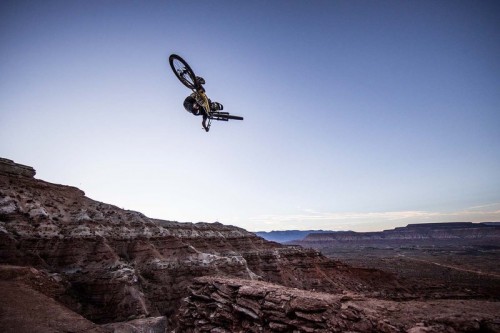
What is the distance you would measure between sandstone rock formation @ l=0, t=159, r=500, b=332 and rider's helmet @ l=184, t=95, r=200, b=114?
1125cm

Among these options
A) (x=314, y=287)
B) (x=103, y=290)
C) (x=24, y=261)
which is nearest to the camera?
(x=24, y=261)

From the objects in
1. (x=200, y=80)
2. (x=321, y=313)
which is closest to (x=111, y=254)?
(x=200, y=80)

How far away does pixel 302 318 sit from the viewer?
11188 mm

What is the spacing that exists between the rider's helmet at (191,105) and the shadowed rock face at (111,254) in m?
21.5

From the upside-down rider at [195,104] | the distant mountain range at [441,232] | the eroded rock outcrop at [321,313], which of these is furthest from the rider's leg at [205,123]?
the distant mountain range at [441,232]

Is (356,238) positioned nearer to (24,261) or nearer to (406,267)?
(406,267)

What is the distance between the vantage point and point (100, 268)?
1033 inches

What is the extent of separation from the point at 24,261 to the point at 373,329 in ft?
98.7

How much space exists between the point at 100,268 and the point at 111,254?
1993 millimetres

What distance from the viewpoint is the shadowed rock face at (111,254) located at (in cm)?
2414

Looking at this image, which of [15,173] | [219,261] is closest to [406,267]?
[219,261]

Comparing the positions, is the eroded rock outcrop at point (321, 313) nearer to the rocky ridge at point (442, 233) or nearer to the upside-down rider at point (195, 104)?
the upside-down rider at point (195, 104)

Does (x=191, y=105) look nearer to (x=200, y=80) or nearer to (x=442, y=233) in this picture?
(x=200, y=80)

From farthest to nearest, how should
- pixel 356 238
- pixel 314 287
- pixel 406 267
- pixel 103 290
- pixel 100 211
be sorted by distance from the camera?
pixel 356 238
pixel 406 267
pixel 314 287
pixel 100 211
pixel 103 290
